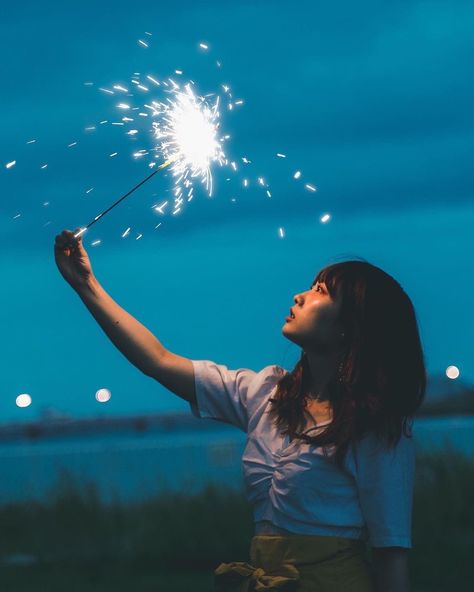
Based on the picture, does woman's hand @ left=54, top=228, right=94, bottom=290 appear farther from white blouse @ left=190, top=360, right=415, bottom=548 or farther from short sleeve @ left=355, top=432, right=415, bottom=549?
short sleeve @ left=355, top=432, right=415, bottom=549

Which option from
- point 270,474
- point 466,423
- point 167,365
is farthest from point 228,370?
point 466,423

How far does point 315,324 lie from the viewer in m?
3.56

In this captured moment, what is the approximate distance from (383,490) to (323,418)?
0.99ft

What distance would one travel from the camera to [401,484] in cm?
340

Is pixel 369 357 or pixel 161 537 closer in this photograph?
pixel 369 357

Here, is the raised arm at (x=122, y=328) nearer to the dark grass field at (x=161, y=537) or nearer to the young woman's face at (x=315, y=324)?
the young woman's face at (x=315, y=324)

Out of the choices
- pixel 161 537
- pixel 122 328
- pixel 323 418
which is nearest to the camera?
pixel 323 418

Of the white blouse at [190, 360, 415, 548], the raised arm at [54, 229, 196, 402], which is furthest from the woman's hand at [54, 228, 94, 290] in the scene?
the white blouse at [190, 360, 415, 548]

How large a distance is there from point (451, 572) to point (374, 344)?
611 centimetres

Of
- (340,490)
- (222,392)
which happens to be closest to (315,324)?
(222,392)

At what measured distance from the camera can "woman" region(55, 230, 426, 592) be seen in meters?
3.38

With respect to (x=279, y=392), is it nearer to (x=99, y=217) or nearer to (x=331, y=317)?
(x=331, y=317)

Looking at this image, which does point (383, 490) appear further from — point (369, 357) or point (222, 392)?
point (222, 392)

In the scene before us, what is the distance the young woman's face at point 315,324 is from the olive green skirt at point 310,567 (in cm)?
56
